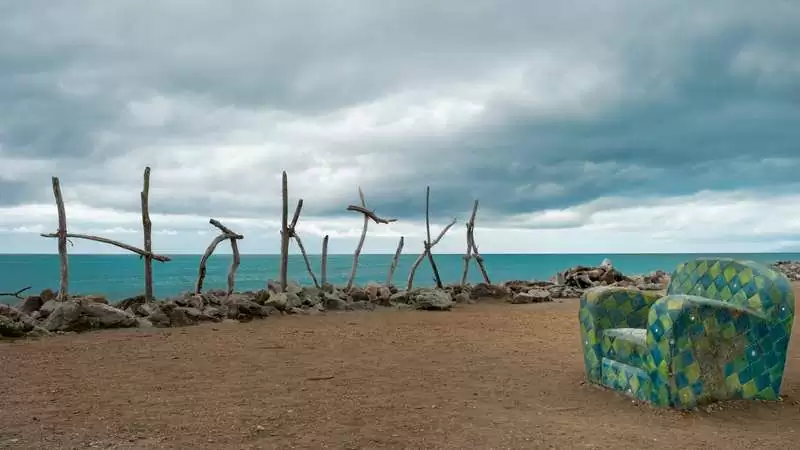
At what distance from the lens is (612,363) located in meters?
5.27

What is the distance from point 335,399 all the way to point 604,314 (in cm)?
231

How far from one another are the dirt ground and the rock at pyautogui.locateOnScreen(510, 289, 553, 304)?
617 cm

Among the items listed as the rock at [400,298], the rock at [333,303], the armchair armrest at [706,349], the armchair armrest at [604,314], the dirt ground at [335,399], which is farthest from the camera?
the rock at [400,298]

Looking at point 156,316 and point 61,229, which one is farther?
point 61,229

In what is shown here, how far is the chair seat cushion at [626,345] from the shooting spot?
195 inches

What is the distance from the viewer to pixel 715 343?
15.4 feet

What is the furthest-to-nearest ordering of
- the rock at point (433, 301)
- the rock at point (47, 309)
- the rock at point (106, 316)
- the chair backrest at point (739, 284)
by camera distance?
the rock at point (433, 301), the rock at point (47, 309), the rock at point (106, 316), the chair backrest at point (739, 284)

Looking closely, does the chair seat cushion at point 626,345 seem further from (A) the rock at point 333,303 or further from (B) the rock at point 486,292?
(B) the rock at point 486,292

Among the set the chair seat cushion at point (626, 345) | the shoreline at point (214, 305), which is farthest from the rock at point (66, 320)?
the chair seat cushion at point (626, 345)

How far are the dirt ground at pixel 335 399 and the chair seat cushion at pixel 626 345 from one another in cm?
31

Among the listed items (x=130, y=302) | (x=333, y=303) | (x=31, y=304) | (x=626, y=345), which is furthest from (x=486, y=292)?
(x=626, y=345)

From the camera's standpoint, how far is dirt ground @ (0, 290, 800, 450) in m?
4.02

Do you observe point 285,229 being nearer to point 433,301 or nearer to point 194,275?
point 433,301

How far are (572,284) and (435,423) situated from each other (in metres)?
15.4
